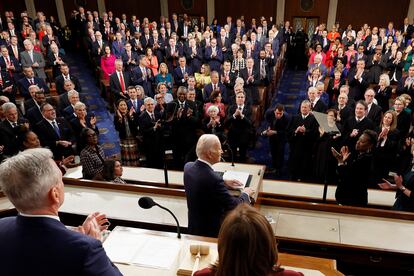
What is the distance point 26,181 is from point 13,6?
627 inches

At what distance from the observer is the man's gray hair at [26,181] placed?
1.37 m

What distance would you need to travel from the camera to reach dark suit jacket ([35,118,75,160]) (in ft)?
16.5

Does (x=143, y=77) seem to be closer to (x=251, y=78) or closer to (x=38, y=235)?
(x=251, y=78)

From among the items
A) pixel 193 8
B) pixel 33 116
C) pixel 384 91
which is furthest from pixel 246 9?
pixel 33 116

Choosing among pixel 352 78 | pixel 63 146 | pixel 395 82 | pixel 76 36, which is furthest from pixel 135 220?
pixel 76 36

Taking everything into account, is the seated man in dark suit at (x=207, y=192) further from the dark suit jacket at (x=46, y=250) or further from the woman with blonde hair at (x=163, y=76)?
the woman with blonde hair at (x=163, y=76)

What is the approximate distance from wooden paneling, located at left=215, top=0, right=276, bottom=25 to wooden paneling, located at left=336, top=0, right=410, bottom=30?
2.70 m

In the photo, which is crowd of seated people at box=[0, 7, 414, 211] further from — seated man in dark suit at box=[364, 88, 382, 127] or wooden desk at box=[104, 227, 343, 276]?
wooden desk at box=[104, 227, 343, 276]

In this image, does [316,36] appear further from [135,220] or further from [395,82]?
[135,220]

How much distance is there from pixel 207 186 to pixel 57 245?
4.09 ft

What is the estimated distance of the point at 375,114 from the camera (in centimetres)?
532

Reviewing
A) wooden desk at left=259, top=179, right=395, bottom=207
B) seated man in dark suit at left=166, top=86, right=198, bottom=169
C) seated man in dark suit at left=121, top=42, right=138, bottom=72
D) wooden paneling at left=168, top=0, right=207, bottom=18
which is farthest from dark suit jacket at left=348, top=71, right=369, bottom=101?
wooden paneling at left=168, top=0, right=207, bottom=18

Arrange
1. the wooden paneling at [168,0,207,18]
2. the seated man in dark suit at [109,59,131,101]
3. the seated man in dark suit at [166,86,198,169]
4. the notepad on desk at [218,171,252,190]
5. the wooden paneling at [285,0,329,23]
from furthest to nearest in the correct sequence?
the wooden paneling at [168,0,207,18] < the wooden paneling at [285,0,329,23] < the seated man in dark suit at [109,59,131,101] < the seated man in dark suit at [166,86,198,169] < the notepad on desk at [218,171,252,190]

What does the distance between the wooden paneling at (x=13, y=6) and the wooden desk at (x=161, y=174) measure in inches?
520
